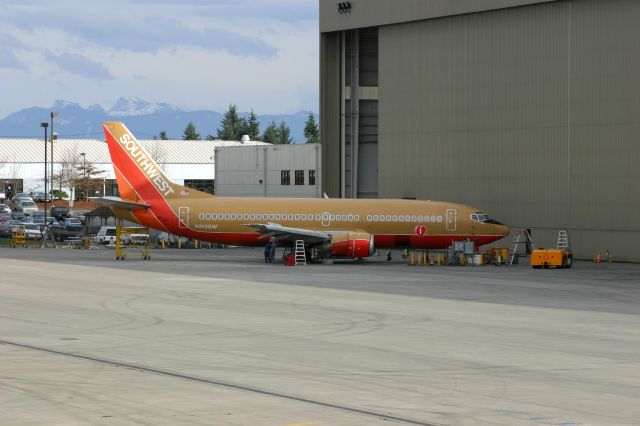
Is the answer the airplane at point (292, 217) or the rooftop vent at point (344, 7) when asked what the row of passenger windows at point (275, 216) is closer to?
the airplane at point (292, 217)

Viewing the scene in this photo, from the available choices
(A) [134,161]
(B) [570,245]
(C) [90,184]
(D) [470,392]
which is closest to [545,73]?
(B) [570,245]

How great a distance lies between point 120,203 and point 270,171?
27578 mm

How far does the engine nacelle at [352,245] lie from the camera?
54562mm

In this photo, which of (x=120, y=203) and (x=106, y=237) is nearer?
(x=120, y=203)

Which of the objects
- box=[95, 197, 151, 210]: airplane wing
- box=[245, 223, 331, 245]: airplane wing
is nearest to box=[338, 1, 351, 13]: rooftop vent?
box=[245, 223, 331, 245]: airplane wing

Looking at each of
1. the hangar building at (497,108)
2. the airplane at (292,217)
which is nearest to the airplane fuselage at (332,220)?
the airplane at (292,217)

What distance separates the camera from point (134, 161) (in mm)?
57781

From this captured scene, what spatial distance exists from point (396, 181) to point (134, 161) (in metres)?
19.7

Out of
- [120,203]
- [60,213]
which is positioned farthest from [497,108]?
[60,213]

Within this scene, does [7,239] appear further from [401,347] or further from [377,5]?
[401,347]

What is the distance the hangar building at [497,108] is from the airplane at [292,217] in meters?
5.53

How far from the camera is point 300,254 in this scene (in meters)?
55.0

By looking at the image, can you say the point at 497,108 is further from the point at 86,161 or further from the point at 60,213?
the point at 86,161

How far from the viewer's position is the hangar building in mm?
56344
